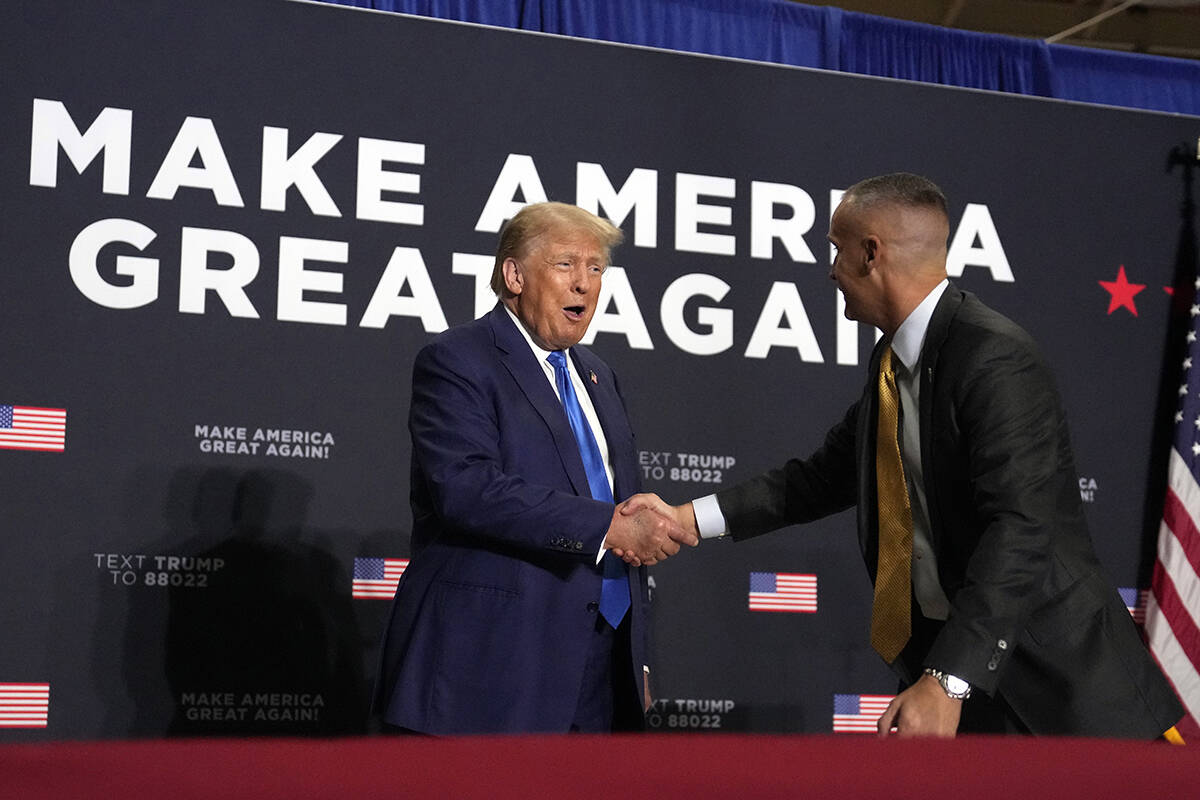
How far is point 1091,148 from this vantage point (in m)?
5.16

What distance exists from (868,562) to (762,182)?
2465 mm

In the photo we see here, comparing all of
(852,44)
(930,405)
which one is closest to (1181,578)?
(852,44)

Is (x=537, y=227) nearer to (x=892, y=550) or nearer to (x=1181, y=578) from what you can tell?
(x=892, y=550)

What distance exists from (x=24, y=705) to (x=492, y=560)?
197 centimetres

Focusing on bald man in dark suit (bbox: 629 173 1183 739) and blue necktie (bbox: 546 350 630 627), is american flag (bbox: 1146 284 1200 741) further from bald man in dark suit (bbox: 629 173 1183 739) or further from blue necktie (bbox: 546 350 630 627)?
blue necktie (bbox: 546 350 630 627)

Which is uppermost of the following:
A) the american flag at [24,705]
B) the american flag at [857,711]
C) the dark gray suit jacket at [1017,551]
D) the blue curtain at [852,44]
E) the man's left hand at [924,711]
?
the blue curtain at [852,44]

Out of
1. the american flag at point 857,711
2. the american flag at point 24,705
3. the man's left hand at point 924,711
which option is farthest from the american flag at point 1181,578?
the american flag at point 24,705

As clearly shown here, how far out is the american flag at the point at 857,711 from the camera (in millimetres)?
4680

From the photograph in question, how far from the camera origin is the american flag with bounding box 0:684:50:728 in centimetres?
388

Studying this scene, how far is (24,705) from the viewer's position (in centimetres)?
390

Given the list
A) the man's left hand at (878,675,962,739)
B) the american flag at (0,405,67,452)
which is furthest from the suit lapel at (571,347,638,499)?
the american flag at (0,405,67,452)

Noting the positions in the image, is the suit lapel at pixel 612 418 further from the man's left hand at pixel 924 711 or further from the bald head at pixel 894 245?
the man's left hand at pixel 924 711

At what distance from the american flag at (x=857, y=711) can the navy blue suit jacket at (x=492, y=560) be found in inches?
78.7

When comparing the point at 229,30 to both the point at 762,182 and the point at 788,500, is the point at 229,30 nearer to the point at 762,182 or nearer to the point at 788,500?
the point at 762,182
